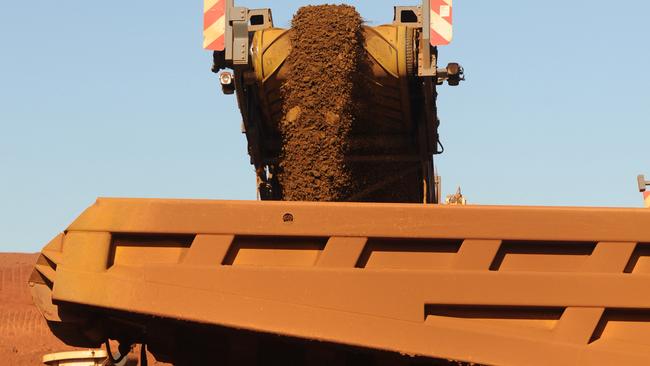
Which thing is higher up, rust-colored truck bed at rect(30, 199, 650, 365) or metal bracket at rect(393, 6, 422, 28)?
metal bracket at rect(393, 6, 422, 28)

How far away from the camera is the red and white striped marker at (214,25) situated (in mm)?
5738

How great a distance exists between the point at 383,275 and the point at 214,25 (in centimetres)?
287

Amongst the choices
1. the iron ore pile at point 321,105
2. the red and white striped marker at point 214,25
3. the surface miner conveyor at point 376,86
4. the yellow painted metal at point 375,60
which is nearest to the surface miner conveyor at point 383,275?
the iron ore pile at point 321,105

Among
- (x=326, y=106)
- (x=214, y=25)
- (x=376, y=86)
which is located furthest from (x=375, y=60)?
(x=214, y=25)

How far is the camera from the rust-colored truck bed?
3252mm

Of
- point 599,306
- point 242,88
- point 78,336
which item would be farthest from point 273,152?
point 599,306

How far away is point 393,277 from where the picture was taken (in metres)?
3.26

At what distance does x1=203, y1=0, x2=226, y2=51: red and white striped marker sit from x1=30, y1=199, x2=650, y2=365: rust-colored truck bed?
2.46m

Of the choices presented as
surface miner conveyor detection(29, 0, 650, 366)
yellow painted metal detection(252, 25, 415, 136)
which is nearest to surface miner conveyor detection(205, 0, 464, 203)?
yellow painted metal detection(252, 25, 415, 136)

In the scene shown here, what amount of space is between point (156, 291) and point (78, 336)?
0.54m

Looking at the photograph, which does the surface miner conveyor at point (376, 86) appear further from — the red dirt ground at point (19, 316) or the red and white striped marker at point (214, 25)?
the red dirt ground at point (19, 316)

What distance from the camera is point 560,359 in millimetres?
3234

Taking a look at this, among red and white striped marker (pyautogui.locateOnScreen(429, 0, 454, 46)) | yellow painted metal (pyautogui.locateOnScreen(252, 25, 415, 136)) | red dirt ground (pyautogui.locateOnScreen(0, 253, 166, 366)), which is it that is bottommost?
red dirt ground (pyautogui.locateOnScreen(0, 253, 166, 366))

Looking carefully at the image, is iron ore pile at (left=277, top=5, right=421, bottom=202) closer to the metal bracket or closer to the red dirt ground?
the metal bracket
